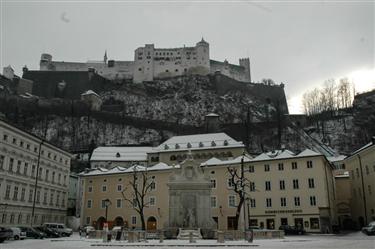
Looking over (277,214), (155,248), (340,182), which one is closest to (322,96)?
(340,182)

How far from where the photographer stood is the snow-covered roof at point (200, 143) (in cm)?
7225

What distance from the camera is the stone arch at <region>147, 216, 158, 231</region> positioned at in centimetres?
5459

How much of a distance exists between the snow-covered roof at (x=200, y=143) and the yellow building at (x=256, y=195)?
634 inches

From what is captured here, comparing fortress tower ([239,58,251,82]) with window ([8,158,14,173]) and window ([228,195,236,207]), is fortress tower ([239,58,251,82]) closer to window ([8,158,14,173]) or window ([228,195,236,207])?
window ([228,195,236,207])

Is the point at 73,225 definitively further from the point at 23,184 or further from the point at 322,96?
the point at 322,96

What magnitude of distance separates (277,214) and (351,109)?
230ft

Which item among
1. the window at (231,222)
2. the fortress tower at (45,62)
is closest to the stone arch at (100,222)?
the window at (231,222)

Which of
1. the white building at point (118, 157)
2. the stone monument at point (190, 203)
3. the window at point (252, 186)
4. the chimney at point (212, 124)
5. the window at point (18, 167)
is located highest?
the chimney at point (212, 124)

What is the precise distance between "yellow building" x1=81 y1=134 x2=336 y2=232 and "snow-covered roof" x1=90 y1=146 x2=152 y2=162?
21255mm

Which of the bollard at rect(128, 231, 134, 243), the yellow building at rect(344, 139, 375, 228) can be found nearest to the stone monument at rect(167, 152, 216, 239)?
the bollard at rect(128, 231, 134, 243)

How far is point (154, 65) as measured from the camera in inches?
5758

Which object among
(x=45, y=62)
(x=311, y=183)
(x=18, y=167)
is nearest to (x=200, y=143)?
(x=311, y=183)

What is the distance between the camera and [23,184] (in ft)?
153

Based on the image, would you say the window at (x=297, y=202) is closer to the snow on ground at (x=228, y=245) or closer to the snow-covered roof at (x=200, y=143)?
the snow on ground at (x=228, y=245)
